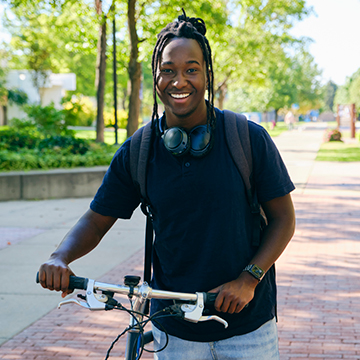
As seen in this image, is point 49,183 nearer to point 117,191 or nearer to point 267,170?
point 117,191

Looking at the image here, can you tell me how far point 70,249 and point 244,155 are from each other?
30.0 inches

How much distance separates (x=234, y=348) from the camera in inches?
78.8

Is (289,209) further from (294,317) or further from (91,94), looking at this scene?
(91,94)

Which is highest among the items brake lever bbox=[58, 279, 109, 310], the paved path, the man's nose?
the man's nose

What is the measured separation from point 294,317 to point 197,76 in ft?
11.0

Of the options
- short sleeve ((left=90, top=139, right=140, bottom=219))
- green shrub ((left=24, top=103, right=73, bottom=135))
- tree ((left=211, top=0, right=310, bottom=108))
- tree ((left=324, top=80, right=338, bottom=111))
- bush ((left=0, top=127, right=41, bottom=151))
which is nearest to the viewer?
short sleeve ((left=90, top=139, right=140, bottom=219))

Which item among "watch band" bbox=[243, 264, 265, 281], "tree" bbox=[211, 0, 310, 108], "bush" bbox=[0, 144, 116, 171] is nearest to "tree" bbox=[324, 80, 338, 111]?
"tree" bbox=[211, 0, 310, 108]

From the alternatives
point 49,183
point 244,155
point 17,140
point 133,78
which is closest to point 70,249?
point 244,155

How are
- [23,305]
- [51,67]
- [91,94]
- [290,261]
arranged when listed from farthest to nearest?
[91,94] → [51,67] → [290,261] → [23,305]

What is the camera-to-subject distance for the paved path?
14.0 feet

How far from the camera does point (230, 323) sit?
2016 mm

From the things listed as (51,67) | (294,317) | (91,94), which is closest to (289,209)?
(294,317)

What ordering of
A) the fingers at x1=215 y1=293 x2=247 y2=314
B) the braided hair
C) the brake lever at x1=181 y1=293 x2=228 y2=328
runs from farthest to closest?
the braided hair
the fingers at x1=215 y1=293 x2=247 y2=314
the brake lever at x1=181 y1=293 x2=228 y2=328

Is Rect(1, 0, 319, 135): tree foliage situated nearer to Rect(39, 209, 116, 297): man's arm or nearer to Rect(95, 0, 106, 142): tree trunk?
Rect(95, 0, 106, 142): tree trunk
